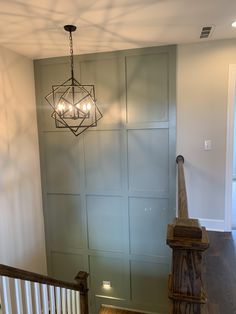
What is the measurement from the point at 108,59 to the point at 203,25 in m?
1.28

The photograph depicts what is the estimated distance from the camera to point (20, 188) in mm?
3248

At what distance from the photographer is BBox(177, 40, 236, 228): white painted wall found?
9.62 feet

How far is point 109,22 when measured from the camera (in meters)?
2.24

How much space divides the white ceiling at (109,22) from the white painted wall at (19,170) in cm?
41

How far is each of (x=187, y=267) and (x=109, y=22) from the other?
2.16 meters

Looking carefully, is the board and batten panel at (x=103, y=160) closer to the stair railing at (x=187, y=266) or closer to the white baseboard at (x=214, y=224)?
the white baseboard at (x=214, y=224)

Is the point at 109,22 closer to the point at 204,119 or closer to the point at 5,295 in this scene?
the point at 204,119

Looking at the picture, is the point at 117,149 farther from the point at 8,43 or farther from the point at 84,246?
the point at 8,43

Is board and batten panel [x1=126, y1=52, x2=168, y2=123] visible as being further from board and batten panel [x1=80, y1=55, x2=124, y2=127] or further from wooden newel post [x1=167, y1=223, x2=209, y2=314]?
wooden newel post [x1=167, y1=223, x2=209, y2=314]

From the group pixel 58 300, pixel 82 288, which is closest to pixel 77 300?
pixel 82 288

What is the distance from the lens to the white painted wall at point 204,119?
293cm

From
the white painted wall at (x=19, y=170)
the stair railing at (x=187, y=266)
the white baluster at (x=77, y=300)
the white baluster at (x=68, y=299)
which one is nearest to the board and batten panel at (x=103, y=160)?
the white painted wall at (x=19, y=170)

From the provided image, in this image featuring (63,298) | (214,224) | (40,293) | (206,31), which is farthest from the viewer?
(214,224)

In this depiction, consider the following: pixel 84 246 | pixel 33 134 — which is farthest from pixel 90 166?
pixel 84 246
